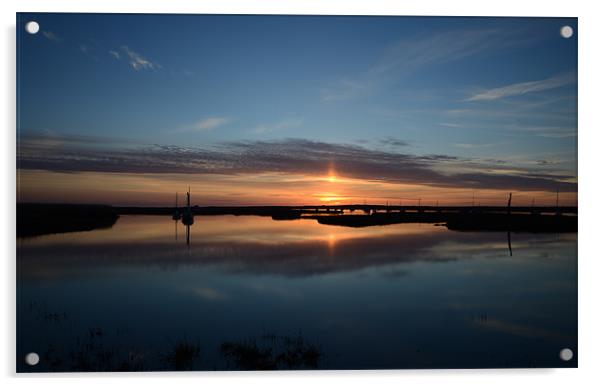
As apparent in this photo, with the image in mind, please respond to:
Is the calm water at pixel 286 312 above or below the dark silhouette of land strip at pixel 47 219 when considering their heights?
below

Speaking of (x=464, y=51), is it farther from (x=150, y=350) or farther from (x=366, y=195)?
(x=150, y=350)

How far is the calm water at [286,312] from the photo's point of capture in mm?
5094

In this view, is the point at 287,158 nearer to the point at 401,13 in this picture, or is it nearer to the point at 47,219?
the point at 401,13

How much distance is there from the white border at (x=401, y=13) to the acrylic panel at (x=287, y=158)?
0.11 metres

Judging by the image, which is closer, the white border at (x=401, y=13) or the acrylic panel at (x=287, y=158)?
the white border at (x=401, y=13)

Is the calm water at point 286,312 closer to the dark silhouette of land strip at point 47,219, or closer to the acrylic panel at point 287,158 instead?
the acrylic panel at point 287,158

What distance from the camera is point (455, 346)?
5.31 metres

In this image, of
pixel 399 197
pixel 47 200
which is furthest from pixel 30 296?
pixel 399 197

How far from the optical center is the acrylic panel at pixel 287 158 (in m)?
5.18

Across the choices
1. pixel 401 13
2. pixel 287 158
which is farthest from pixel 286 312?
pixel 401 13

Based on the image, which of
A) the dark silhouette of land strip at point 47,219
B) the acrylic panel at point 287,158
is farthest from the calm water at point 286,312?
the dark silhouette of land strip at point 47,219

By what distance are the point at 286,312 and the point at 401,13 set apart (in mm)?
4061

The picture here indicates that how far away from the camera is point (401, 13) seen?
5293mm

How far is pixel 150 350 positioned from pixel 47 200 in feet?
7.42
